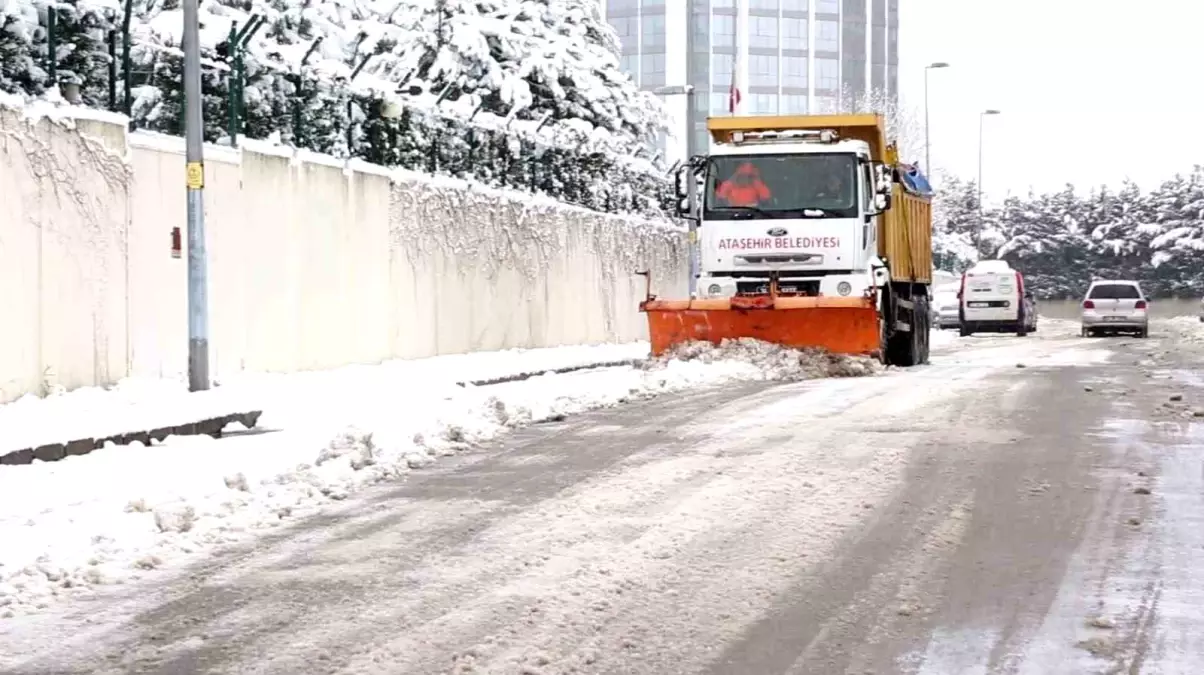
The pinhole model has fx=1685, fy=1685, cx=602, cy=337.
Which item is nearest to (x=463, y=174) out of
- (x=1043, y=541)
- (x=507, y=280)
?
(x=507, y=280)

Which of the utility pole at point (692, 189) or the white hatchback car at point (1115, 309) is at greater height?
the utility pole at point (692, 189)

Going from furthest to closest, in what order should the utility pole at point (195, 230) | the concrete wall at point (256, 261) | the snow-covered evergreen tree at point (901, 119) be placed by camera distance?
the snow-covered evergreen tree at point (901, 119), the utility pole at point (195, 230), the concrete wall at point (256, 261)

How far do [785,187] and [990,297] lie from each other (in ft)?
90.8

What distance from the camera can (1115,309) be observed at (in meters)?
44.6

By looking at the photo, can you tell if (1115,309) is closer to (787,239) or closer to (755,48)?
(787,239)

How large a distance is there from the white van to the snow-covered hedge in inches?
383

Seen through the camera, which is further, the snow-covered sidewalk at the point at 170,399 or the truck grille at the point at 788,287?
the truck grille at the point at 788,287

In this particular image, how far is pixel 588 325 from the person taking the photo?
3219cm

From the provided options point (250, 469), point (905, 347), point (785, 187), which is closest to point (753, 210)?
point (785, 187)

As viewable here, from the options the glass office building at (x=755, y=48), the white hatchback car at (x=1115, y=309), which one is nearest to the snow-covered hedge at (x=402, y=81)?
the white hatchback car at (x=1115, y=309)

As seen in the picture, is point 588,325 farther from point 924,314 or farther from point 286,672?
point 286,672

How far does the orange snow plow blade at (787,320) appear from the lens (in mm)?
20688

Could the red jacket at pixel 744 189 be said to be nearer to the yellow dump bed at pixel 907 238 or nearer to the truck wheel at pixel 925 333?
the yellow dump bed at pixel 907 238

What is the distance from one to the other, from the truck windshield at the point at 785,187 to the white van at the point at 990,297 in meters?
27.2
